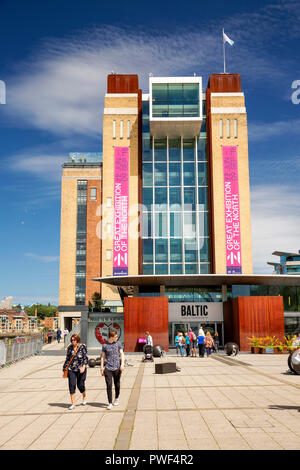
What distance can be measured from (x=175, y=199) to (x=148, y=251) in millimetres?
7479

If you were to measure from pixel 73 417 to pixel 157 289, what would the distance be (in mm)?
37285

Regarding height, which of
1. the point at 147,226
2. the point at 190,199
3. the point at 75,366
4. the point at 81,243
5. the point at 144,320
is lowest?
the point at 75,366

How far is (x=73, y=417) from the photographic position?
10.0 m

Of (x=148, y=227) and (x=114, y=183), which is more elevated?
(x=114, y=183)

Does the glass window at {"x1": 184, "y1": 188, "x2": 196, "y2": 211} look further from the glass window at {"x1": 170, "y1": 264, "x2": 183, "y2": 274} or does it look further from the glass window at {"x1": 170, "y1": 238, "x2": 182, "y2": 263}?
the glass window at {"x1": 170, "y1": 264, "x2": 183, "y2": 274}

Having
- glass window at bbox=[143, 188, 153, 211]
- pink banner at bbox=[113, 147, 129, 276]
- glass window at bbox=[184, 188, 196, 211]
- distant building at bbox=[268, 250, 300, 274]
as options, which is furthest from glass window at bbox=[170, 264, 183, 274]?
distant building at bbox=[268, 250, 300, 274]

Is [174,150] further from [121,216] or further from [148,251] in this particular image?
[148,251]

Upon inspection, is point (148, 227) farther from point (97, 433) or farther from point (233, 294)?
point (97, 433)

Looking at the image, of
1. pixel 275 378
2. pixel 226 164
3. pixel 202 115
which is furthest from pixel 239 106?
pixel 275 378

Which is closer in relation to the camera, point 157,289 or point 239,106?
point 157,289

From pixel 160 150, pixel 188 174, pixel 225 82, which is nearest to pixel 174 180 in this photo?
pixel 188 174

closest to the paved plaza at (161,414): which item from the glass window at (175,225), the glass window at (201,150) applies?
the glass window at (175,225)

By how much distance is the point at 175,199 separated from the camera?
5706cm

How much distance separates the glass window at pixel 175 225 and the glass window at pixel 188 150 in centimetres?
773
